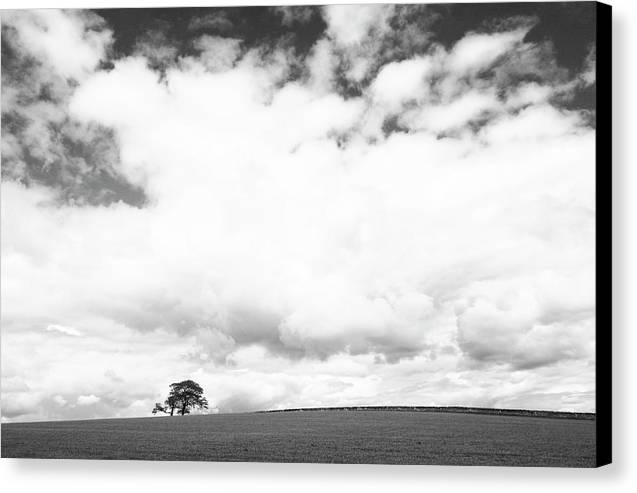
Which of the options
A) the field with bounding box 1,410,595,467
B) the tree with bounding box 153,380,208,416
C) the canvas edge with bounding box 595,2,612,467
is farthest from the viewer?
the tree with bounding box 153,380,208,416

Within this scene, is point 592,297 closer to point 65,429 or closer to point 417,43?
point 417,43

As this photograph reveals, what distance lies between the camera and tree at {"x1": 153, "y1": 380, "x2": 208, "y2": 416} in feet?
47.2

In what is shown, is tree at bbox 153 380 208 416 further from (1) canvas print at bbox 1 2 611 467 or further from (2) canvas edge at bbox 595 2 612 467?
(2) canvas edge at bbox 595 2 612 467

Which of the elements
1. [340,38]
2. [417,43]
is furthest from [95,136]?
[417,43]

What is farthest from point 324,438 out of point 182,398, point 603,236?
point 603,236

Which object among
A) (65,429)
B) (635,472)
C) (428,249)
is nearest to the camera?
(635,472)

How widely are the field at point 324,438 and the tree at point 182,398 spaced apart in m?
0.26

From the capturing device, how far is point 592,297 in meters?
13.0

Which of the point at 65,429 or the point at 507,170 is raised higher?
the point at 507,170

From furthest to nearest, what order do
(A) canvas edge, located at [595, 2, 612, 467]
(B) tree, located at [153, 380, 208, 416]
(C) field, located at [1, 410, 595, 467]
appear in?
(B) tree, located at [153, 380, 208, 416] → (C) field, located at [1, 410, 595, 467] → (A) canvas edge, located at [595, 2, 612, 467]

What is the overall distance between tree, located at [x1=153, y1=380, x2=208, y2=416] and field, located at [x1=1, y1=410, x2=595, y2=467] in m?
0.26

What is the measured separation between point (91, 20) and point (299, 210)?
175 inches

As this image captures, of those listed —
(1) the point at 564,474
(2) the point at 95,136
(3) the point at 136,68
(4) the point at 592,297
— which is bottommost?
(1) the point at 564,474

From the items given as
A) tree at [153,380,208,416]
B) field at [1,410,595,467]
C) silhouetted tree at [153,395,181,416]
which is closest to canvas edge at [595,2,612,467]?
field at [1,410,595,467]
